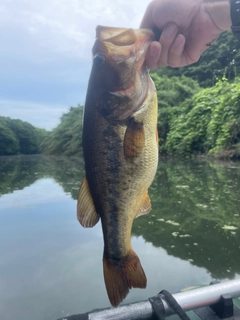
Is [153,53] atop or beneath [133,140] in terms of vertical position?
atop

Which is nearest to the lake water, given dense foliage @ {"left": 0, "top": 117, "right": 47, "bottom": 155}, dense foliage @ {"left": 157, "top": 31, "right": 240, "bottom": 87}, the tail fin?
the tail fin

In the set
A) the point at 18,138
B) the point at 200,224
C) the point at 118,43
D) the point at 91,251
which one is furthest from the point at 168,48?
the point at 18,138

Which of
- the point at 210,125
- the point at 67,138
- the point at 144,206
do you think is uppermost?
the point at 67,138

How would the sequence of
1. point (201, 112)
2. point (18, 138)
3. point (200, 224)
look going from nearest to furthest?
point (200, 224) < point (201, 112) < point (18, 138)

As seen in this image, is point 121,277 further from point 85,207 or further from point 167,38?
point 167,38

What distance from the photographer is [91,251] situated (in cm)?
466

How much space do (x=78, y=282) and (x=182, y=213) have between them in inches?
123

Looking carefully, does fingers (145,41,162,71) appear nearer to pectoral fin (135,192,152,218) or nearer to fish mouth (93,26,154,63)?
fish mouth (93,26,154,63)

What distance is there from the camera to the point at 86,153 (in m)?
1.39

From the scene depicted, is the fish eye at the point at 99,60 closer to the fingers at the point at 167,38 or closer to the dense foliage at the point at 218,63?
the fingers at the point at 167,38

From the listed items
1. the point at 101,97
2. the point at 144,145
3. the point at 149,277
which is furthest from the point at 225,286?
the point at 149,277

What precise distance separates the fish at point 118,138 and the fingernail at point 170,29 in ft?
0.61

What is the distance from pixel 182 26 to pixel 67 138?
112 ft

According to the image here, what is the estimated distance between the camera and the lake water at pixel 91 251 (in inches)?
137
